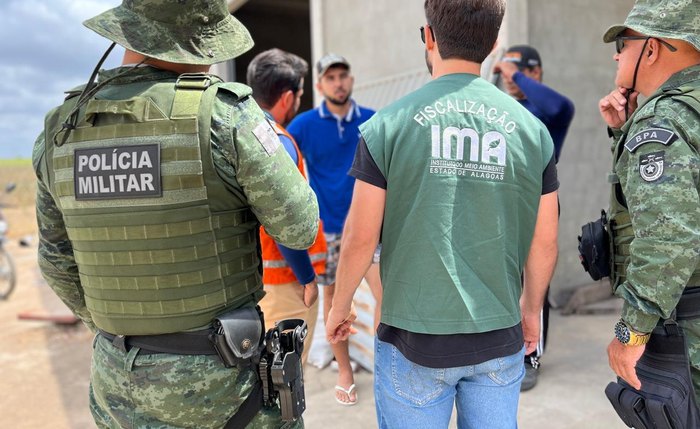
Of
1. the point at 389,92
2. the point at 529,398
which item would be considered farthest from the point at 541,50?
Answer: the point at 529,398

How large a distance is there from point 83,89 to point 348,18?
4.85 m

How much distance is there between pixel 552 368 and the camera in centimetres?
342

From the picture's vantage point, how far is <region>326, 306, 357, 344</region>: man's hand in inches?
61.3

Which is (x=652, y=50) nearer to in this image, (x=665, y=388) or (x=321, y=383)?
(x=665, y=388)

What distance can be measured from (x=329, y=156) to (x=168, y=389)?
216cm

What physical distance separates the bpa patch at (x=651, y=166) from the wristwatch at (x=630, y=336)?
16.0 inches

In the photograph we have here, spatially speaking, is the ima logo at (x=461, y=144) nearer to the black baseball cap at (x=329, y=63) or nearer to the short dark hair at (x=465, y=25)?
the short dark hair at (x=465, y=25)

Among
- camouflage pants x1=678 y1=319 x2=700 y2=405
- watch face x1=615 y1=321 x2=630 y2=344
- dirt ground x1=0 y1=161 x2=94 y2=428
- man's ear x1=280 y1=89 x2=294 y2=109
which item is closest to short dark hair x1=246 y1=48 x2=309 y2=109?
man's ear x1=280 y1=89 x2=294 y2=109

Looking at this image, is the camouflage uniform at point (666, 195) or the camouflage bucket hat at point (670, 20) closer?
the camouflage uniform at point (666, 195)

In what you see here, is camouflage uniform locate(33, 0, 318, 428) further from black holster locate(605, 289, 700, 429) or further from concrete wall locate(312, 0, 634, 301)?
concrete wall locate(312, 0, 634, 301)

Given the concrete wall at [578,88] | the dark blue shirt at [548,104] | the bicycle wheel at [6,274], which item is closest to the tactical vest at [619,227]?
the dark blue shirt at [548,104]

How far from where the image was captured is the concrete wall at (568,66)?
4453 mm

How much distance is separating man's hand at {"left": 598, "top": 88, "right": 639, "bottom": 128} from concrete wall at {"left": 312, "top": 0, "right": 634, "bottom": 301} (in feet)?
8.15

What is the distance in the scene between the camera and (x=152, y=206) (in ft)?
4.34
